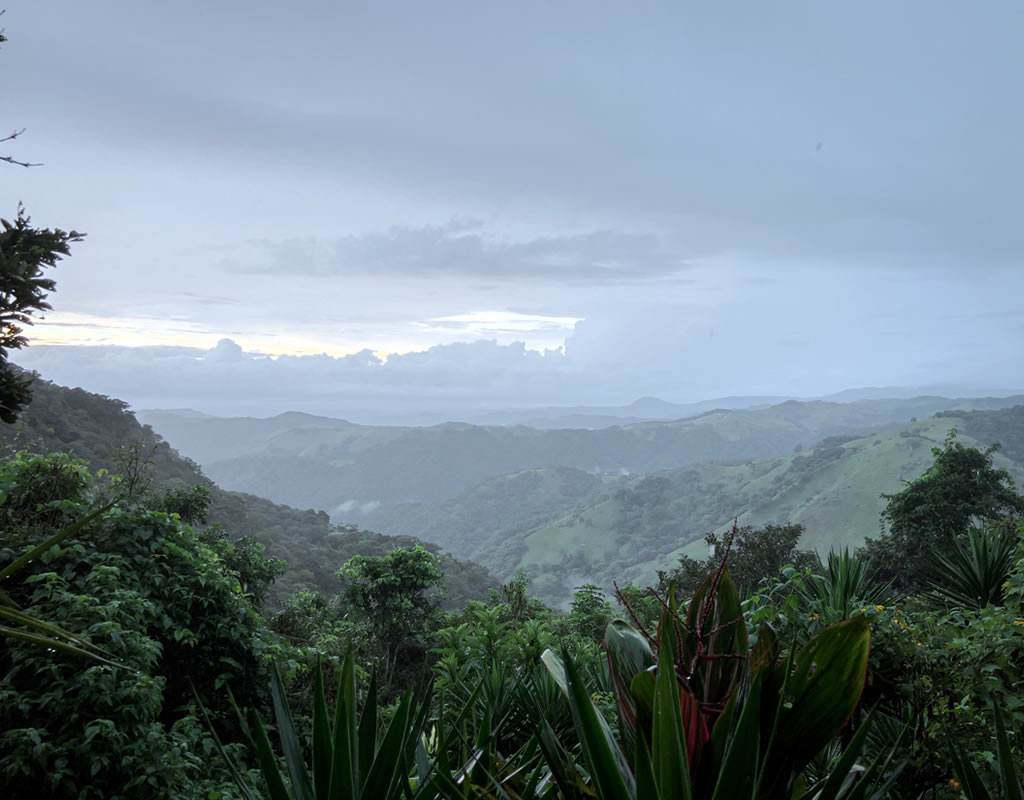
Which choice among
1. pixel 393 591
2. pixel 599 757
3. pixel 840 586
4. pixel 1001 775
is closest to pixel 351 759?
pixel 599 757

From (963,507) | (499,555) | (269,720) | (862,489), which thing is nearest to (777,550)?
(963,507)

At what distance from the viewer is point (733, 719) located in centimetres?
126

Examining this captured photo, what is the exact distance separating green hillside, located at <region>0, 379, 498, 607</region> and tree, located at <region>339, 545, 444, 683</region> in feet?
19.6

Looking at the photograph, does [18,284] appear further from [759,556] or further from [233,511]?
[233,511]

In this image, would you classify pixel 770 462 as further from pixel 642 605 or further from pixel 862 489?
pixel 642 605

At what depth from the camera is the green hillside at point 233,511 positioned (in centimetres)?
2059

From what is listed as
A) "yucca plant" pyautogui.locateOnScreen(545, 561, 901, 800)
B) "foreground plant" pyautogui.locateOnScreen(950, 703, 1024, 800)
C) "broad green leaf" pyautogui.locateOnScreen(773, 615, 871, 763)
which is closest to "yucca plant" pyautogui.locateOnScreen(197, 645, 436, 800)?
"yucca plant" pyautogui.locateOnScreen(545, 561, 901, 800)

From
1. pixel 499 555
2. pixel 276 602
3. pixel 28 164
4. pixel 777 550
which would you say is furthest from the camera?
pixel 499 555

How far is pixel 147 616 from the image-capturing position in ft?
15.4

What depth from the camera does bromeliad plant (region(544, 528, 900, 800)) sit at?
3.48 ft

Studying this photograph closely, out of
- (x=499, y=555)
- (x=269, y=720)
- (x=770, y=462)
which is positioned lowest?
(x=499, y=555)

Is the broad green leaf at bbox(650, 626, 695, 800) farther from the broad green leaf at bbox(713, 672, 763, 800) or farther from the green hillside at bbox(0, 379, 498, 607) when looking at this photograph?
the green hillside at bbox(0, 379, 498, 607)

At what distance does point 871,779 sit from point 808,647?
27cm

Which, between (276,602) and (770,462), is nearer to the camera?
(276,602)
